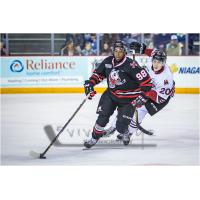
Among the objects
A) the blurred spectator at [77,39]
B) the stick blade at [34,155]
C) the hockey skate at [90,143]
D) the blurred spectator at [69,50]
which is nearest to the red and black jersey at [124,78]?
the hockey skate at [90,143]

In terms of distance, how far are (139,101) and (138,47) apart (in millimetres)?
383

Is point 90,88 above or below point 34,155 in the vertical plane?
above

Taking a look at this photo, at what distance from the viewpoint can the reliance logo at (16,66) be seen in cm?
615

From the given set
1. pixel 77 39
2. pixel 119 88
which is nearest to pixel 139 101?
pixel 119 88

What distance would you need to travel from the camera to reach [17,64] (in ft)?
20.3

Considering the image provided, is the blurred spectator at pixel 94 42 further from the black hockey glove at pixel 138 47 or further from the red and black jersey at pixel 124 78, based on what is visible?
the red and black jersey at pixel 124 78

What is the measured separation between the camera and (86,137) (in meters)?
4.16

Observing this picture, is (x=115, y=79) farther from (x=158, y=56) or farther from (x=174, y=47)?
(x=174, y=47)

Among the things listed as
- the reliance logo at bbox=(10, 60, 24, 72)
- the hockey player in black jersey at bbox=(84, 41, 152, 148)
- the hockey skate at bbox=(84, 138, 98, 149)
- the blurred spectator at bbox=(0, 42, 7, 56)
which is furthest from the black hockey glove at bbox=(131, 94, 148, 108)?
the reliance logo at bbox=(10, 60, 24, 72)

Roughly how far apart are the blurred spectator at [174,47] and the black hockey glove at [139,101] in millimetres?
1245

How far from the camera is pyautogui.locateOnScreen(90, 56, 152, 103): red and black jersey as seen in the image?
3.89 meters

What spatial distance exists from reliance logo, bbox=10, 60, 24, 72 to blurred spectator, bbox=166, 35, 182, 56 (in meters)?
1.59

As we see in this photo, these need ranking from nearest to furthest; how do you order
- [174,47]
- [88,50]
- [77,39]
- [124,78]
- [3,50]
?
[124,78] → [77,39] → [174,47] → [3,50] → [88,50]
